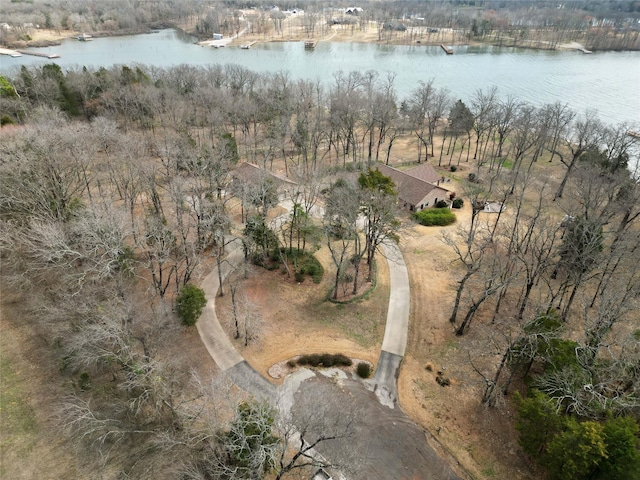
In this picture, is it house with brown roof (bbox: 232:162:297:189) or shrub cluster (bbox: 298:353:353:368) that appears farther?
house with brown roof (bbox: 232:162:297:189)

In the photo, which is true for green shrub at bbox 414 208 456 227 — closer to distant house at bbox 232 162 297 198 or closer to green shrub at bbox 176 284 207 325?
distant house at bbox 232 162 297 198

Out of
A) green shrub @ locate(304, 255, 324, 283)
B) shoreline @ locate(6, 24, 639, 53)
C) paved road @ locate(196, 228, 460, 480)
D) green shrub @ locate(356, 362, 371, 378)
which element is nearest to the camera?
paved road @ locate(196, 228, 460, 480)

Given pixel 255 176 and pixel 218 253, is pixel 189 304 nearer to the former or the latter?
pixel 218 253

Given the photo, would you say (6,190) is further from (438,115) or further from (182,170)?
(438,115)

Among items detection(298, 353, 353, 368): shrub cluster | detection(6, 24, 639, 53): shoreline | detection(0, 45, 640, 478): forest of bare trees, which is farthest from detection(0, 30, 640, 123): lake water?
detection(298, 353, 353, 368): shrub cluster

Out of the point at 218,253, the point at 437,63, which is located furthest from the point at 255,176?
the point at 437,63

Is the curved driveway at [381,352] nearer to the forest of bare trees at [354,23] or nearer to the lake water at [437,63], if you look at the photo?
the lake water at [437,63]

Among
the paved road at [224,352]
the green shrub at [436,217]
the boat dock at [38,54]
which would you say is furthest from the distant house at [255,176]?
the boat dock at [38,54]
